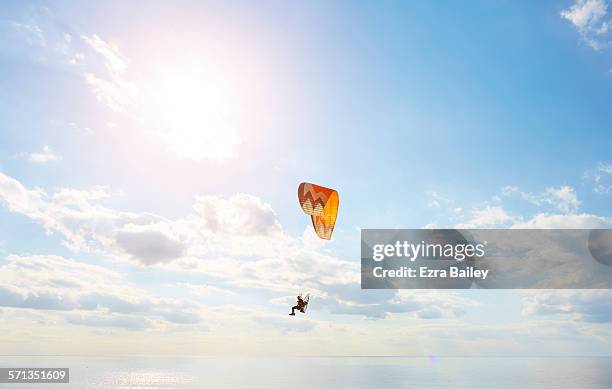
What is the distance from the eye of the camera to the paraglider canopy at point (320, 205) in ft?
147

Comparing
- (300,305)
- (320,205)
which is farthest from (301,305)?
(320,205)

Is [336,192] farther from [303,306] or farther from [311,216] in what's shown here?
[303,306]

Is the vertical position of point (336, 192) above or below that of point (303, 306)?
above

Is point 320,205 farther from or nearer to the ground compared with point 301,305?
farther from the ground

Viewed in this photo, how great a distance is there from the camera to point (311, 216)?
4612cm

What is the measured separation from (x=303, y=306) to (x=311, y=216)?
8028 mm

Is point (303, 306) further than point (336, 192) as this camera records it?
No

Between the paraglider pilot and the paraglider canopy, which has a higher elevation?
the paraglider canopy

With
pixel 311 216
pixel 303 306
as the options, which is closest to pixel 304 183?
pixel 311 216

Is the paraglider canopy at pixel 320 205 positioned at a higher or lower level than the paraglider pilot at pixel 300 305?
higher

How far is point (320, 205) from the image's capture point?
46.0m

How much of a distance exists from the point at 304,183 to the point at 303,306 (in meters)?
10.5

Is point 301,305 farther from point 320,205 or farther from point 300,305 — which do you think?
point 320,205

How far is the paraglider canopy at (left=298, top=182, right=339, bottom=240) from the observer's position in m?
44.7
